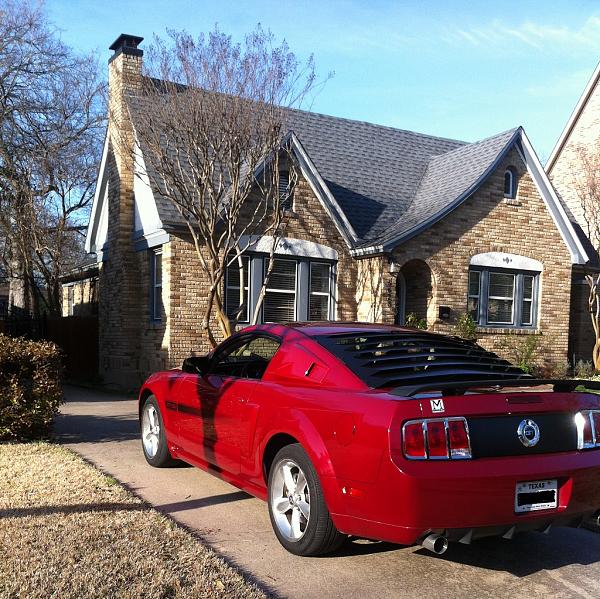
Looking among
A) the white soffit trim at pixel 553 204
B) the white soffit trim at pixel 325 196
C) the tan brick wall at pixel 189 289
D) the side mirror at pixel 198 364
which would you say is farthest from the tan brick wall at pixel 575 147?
the side mirror at pixel 198 364

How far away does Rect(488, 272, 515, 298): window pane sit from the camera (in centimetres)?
1666

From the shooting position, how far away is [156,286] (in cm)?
1480

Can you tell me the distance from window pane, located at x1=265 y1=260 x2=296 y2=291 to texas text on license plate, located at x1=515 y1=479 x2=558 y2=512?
1090cm

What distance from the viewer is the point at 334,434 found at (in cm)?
409

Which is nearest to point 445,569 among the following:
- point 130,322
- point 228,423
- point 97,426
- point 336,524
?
point 336,524

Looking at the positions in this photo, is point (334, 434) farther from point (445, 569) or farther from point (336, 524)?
point (445, 569)

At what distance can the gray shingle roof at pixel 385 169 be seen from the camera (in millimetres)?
16016

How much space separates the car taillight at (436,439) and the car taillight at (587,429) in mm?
882

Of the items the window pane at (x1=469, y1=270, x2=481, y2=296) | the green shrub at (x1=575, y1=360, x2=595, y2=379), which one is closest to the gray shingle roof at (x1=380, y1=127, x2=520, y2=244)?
the window pane at (x1=469, y1=270, x2=481, y2=296)

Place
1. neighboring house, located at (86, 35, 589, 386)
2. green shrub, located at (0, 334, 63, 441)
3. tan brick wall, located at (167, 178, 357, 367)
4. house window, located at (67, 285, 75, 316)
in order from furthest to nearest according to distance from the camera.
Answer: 1. house window, located at (67, 285, 75, 316)
2. neighboring house, located at (86, 35, 589, 386)
3. tan brick wall, located at (167, 178, 357, 367)
4. green shrub, located at (0, 334, 63, 441)

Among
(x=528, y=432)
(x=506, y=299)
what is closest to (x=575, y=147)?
(x=506, y=299)

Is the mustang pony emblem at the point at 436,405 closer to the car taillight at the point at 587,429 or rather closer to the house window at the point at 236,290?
the car taillight at the point at 587,429

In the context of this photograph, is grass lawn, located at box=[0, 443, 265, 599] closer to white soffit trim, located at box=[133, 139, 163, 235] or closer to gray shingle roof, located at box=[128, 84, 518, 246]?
white soffit trim, located at box=[133, 139, 163, 235]

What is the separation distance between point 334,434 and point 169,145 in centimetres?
940
